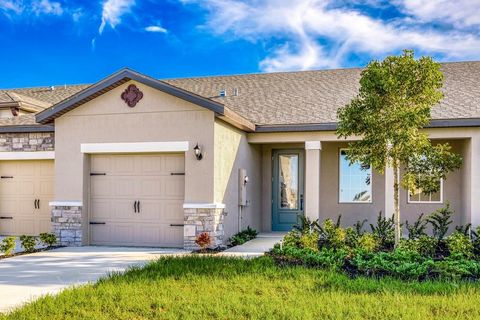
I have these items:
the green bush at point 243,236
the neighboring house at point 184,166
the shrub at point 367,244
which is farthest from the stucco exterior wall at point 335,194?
the shrub at point 367,244

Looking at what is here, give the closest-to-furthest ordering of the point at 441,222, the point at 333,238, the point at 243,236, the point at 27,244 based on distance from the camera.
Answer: the point at 333,238, the point at 441,222, the point at 27,244, the point at 243,236

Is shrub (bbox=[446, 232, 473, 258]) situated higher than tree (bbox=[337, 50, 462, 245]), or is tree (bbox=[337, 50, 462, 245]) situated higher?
tree (bbox=[337, 50, 462, 245])

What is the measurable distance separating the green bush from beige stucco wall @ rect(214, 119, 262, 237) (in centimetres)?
14

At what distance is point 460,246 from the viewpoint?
9.02 metres

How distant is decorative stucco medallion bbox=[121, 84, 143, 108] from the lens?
1133 cm

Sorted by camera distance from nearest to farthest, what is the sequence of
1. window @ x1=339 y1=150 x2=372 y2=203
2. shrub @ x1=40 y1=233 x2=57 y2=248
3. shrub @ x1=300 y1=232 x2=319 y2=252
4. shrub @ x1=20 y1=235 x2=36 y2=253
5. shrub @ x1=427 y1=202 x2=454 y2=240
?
1. shrub @ x1=300 y1=232 x2=319 y2=252
2. shrub @ x1=427 y1=202 x2=454 y2=240
3. shrub @ x1=20 y1=235 x2=36 y2=253
4. shrub @ x1=40 y1=233 x2=57 y2=248
5. window @ x1=339 y1=150 x2=372 y2=203

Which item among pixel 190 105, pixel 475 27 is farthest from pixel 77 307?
pixel 475 27

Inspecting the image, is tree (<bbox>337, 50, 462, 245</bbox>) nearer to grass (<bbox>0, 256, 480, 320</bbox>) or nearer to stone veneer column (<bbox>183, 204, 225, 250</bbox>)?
grass (<bbox>0, 256, 480, 320</bbox>)

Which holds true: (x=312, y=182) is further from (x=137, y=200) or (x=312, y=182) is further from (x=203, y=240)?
(x=137, y=200)

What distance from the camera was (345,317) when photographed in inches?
214

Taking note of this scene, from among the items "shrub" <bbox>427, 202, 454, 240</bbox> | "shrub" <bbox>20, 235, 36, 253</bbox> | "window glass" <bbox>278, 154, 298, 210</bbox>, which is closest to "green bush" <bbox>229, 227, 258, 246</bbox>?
"window glass" <bbox>278, 154, 298, 210</bbox>

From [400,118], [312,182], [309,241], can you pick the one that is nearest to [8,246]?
[309,241]

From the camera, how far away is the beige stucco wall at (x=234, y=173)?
11188 mm

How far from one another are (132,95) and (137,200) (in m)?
2.48
